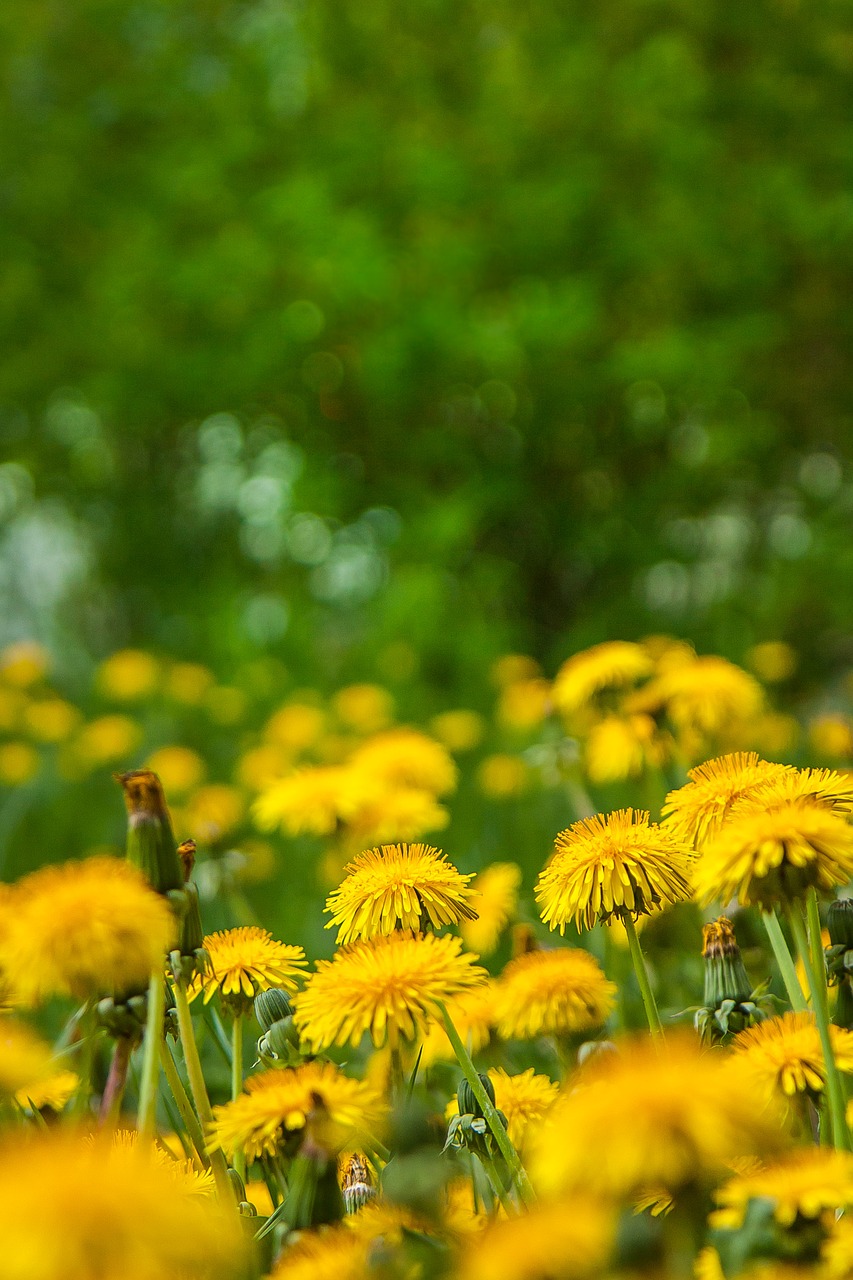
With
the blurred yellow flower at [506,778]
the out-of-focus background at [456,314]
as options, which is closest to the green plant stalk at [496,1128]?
the blurred yellow flower at [506,778]

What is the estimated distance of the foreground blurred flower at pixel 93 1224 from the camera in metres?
0.47

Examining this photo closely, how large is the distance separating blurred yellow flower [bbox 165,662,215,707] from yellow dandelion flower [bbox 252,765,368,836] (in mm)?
2243

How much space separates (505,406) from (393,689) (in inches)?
60.8

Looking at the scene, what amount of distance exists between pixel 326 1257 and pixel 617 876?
1.03 feet

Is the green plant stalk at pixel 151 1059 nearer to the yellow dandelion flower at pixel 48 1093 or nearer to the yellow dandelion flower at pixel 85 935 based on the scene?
the yellow dandelion flower at pixel 85 935

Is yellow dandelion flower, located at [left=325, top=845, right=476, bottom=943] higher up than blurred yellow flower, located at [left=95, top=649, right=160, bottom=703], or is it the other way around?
blurred yellow flower, located at [left=95, top=649, right=160, bottom=703]

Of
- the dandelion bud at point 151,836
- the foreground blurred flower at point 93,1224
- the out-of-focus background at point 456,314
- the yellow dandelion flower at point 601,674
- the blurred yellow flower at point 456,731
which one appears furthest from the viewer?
the out-of-focus background at point 456,314

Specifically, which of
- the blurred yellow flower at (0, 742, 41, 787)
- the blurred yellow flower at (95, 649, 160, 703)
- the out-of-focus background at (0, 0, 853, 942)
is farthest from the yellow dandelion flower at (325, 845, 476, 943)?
the out-of-focus background at (0, 0, 853, 942)

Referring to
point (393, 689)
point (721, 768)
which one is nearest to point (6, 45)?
point (393, 689)

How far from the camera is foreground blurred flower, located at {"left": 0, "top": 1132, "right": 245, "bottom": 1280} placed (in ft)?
1.56

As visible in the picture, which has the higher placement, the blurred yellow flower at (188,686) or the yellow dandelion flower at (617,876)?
the blurred yellow flower at (188,686)

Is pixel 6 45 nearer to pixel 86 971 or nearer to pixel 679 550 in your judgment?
pixel 679 550

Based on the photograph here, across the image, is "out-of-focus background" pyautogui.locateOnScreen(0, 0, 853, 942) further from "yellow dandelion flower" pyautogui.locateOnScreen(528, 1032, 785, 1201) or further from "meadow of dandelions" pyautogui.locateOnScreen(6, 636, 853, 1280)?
"yellow dandelion flower" pyautogui.locateOnScreen(528, 1032, 785, 1201)

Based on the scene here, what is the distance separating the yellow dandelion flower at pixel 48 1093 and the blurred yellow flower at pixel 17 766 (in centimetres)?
248
